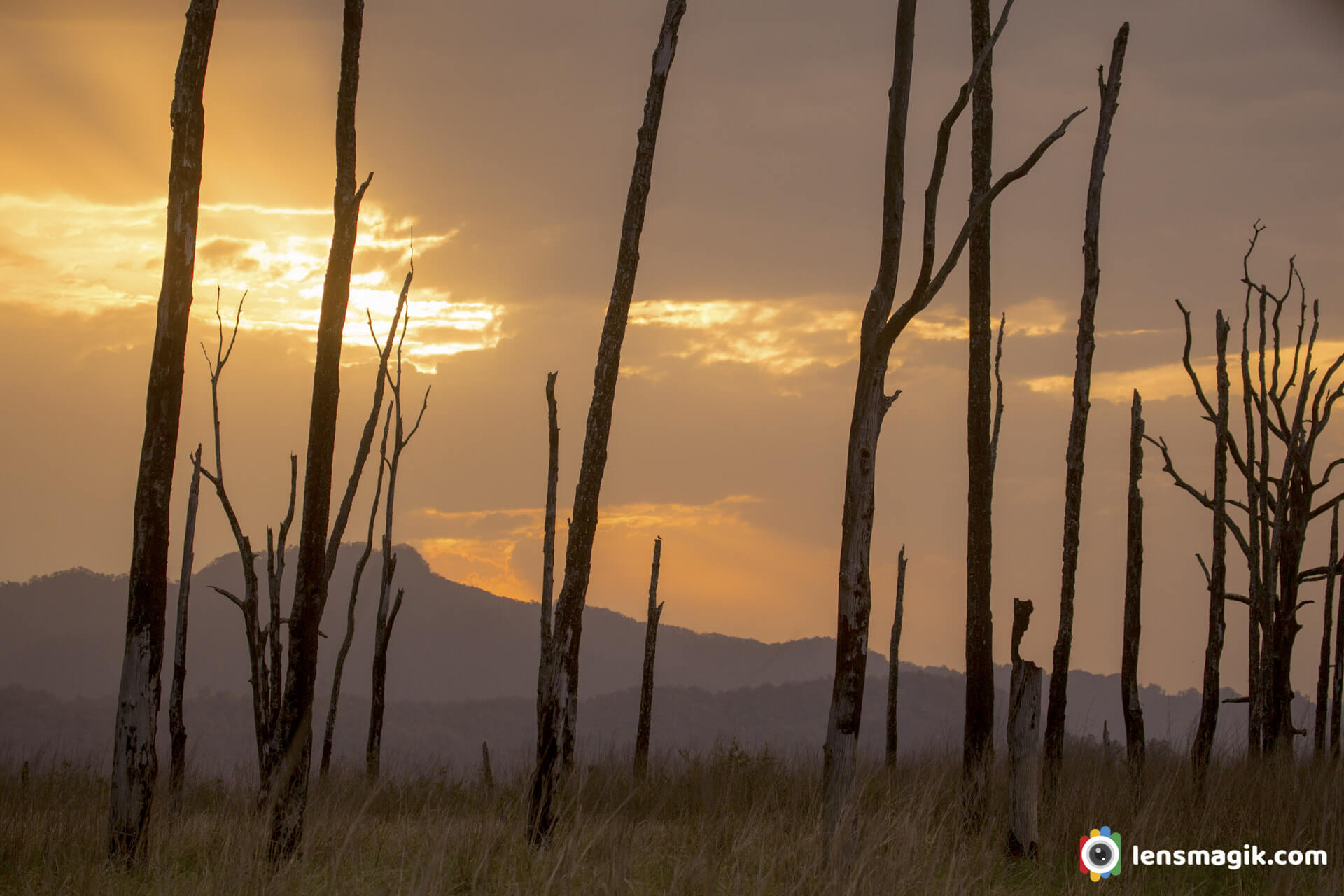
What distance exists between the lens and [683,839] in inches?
324

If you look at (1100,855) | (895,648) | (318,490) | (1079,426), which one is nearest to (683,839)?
(1100,855)

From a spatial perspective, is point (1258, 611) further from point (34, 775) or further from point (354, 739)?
point (354, 739)

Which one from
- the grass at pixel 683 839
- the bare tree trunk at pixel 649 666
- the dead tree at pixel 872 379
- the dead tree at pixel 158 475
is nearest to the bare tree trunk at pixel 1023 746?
the grass at pixel 683 839

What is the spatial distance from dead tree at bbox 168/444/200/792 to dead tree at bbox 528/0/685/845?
19.9 feet

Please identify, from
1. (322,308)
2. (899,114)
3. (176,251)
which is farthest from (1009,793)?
(176,251)

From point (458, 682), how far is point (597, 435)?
161m

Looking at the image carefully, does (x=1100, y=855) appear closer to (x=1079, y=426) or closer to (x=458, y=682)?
(x=1079, y=426)

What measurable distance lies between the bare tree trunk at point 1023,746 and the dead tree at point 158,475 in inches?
251

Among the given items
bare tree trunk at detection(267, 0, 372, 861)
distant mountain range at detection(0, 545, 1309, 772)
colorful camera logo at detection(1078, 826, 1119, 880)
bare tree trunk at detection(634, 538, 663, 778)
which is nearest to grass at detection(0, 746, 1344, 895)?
colorful camera logo at detection(1078, 826, 1119, 880)

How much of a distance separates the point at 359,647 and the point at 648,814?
173m

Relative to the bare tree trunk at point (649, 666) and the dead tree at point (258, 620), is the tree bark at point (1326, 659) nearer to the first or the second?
the bare tree trunk at point (649, 666)

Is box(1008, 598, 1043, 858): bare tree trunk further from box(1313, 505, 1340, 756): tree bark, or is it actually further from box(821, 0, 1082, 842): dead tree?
box(1313, 505, 1340, 756): tree bark

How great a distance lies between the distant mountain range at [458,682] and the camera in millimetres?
72875

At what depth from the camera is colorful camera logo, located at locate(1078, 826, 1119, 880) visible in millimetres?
7469
